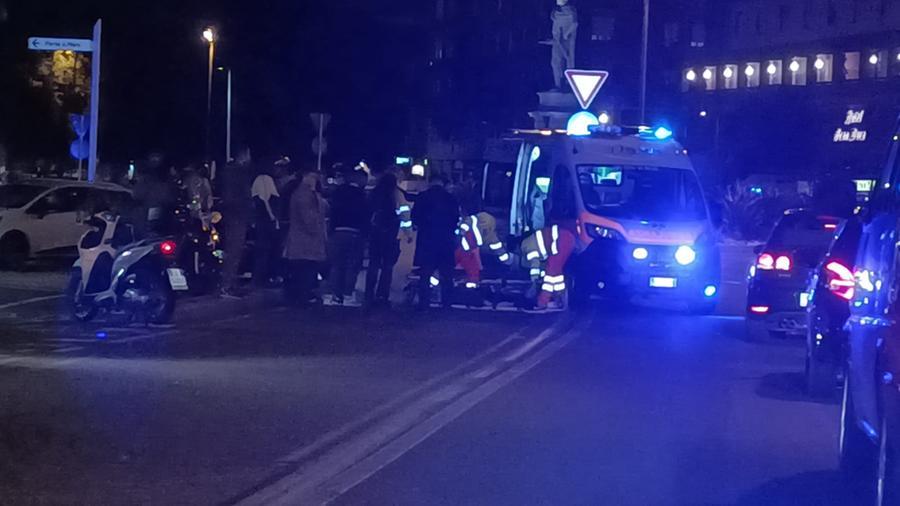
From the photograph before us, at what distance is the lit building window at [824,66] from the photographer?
76.0 meters

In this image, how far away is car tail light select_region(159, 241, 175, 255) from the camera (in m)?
17.4

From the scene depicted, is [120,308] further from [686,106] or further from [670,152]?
[686,106]

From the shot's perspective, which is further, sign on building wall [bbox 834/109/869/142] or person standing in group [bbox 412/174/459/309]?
sign on building wall [bbox 834/109/869/142]

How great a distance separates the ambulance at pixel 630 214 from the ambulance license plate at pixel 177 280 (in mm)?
6684

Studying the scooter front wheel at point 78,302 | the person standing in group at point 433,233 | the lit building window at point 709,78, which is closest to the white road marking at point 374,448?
the scooter front wheel at point 78,302

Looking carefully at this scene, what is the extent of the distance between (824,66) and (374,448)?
6935cm

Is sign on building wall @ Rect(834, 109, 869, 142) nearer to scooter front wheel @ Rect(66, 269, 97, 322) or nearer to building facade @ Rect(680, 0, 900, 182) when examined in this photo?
building facade @ Rect(680, 0, 900, 182)

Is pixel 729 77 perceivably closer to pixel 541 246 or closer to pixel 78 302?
pixel 541 246

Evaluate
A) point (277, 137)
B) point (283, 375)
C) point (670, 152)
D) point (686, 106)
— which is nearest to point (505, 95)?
point (277, 137)

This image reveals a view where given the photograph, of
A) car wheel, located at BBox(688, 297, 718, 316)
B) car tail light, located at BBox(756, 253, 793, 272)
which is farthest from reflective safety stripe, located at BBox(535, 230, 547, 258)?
car tail light, located at BBox(756, 253, 793, 272)

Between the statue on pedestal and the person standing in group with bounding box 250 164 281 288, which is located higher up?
the statue on pedestal

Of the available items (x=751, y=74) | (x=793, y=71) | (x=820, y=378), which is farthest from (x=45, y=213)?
(x=751, y=74)

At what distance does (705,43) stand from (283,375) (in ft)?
266

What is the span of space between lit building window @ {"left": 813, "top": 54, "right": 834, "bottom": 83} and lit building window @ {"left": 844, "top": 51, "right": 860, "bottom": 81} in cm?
129
